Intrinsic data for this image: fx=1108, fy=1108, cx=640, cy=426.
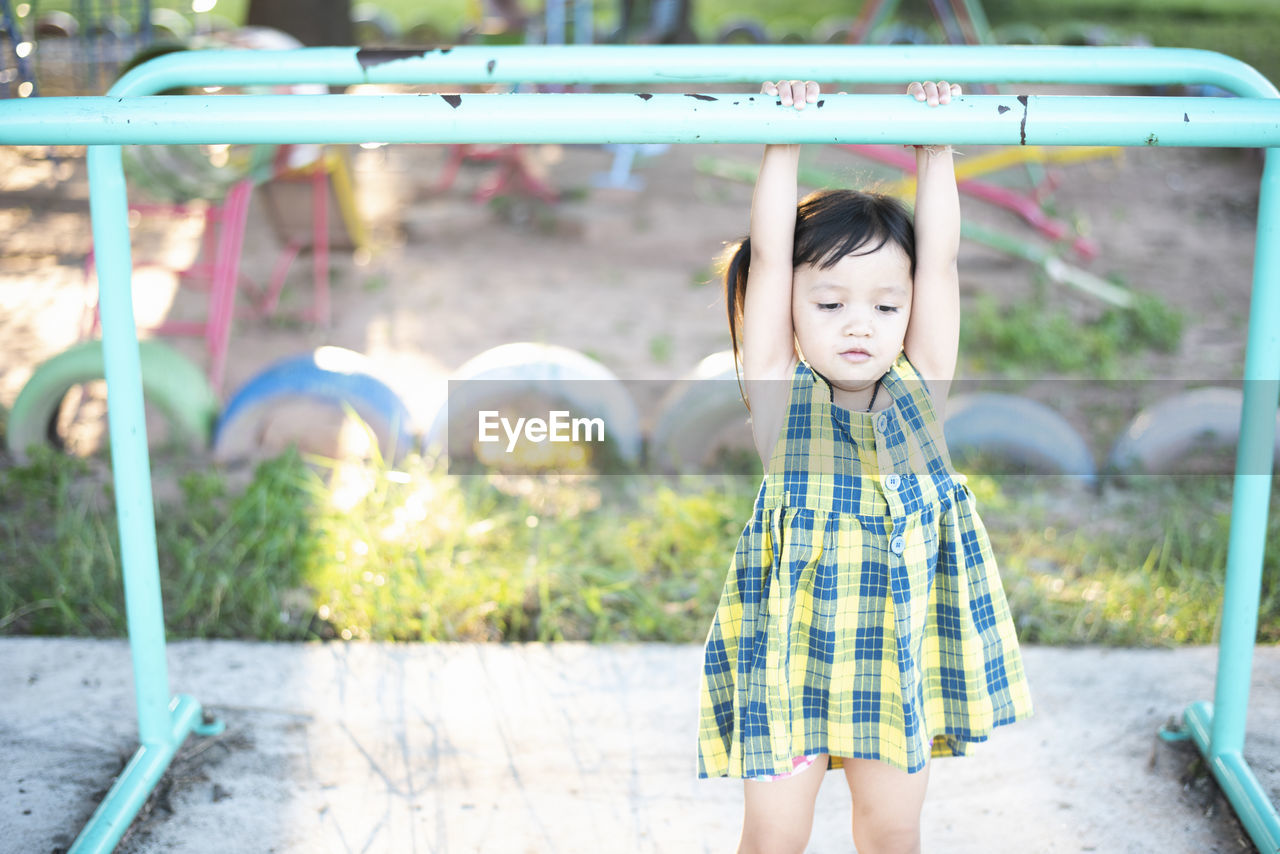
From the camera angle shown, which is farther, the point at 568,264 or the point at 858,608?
the point at 568,264

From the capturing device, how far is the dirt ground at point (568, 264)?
4.05 meters

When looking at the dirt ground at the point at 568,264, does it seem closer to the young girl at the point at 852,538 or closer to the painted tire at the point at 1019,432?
the painted tire at the point at 1019,432

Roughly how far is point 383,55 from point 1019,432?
2.09 meters

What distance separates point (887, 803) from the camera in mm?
1512

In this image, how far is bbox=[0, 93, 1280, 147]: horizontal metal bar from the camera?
Answer: 55.9 inches

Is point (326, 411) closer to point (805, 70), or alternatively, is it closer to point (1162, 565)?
point (805, 70)

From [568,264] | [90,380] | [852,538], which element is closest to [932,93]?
[852,538]

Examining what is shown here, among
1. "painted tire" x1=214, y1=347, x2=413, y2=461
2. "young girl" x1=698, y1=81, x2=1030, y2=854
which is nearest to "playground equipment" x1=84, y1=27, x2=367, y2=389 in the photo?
"painted tire" x1=214, y1=347, x2=413, y2=461

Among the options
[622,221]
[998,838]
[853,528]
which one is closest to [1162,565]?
[998,838]

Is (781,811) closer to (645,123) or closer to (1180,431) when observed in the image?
(645,123)

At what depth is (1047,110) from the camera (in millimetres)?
1442

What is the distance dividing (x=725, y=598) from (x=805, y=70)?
0.84m

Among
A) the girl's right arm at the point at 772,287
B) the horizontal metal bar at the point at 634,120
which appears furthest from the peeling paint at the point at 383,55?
the girl's right arm at the point at 772,287

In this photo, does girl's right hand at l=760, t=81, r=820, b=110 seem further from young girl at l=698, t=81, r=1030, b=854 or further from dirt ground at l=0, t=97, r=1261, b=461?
dirt ground at l=0, t=97, r=1261, b=461
